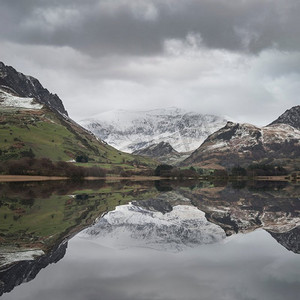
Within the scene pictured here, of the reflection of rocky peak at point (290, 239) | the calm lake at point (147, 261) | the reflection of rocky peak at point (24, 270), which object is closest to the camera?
the calm lake at point (147, 261)

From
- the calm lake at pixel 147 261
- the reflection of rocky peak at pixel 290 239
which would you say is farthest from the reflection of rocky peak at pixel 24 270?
the reflection of rocky peak at pixel 290 239

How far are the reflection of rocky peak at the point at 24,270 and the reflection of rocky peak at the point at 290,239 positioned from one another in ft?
49.8

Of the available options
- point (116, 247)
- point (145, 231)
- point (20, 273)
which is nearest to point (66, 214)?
point (145, 231)

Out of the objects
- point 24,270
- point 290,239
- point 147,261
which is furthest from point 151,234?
point 24,270

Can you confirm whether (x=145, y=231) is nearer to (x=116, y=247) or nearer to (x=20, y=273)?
(x=116, y=247)

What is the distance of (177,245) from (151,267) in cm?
750

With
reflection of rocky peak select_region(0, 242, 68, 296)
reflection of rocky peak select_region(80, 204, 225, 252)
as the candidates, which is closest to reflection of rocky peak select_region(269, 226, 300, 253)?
reflection of rocky peak select_region(80, 204, 225, 252)

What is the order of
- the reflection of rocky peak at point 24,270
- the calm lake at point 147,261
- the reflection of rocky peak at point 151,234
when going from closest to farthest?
the calm lake at point 147,261 → the reflection of rocky peak at point 24,270 → the reflection of rocky peak at point 151,234

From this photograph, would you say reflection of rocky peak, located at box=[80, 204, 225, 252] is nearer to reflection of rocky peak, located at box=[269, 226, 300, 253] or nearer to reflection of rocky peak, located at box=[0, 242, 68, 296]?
reflection of rocky peak, located at box=[269, 226, 300, 253]

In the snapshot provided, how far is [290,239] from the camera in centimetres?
3092

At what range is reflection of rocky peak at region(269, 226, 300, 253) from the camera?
2798 centimetres

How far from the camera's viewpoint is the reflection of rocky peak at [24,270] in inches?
708

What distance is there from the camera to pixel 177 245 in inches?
1129

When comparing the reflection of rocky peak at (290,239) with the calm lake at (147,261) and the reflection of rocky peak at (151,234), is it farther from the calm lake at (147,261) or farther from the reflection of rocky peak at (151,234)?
the reflection of rocky peak at (151,234)
